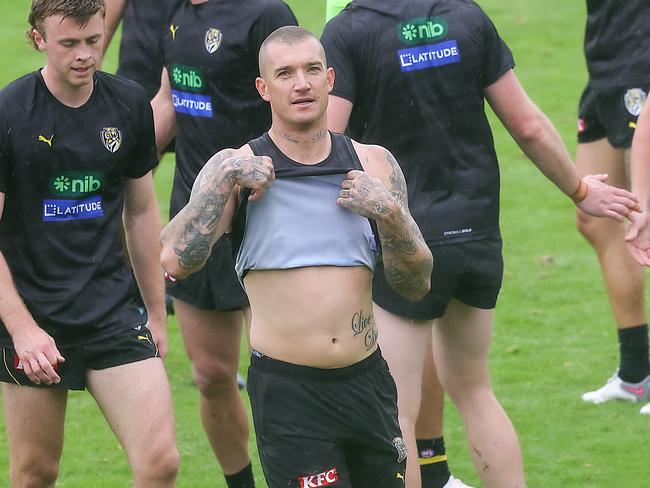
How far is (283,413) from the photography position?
4820mm

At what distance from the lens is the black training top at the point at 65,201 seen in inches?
208

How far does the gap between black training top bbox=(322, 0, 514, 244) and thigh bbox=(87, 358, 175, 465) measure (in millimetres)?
1311

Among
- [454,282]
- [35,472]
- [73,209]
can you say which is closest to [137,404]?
[35,472]

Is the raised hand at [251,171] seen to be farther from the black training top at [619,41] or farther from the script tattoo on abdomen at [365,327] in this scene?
the black training top at [619,41]

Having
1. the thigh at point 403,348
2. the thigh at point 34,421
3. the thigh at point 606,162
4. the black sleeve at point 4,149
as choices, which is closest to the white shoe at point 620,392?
the thigh at point 606,162

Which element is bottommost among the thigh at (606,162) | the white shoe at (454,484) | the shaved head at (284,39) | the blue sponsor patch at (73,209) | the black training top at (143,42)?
the white shoe at (454,484)

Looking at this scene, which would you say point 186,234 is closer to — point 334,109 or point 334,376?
point 334,376

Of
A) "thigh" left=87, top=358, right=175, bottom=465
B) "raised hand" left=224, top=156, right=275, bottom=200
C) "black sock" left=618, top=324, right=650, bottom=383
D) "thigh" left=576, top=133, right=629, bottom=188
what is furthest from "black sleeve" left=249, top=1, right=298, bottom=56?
"black sock" left=618, top=324, right=650, bottom=383

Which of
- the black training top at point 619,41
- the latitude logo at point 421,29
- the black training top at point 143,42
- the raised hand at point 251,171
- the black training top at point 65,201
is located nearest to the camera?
the raised hand at point 251,171

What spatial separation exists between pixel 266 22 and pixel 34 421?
2.12 m

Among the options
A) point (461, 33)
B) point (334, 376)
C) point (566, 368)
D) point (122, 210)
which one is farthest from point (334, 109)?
point (566, 368)

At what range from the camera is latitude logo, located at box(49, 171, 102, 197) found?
5340mm

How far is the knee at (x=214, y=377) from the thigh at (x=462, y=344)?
1.10 m

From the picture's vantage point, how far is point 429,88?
5727 mm
